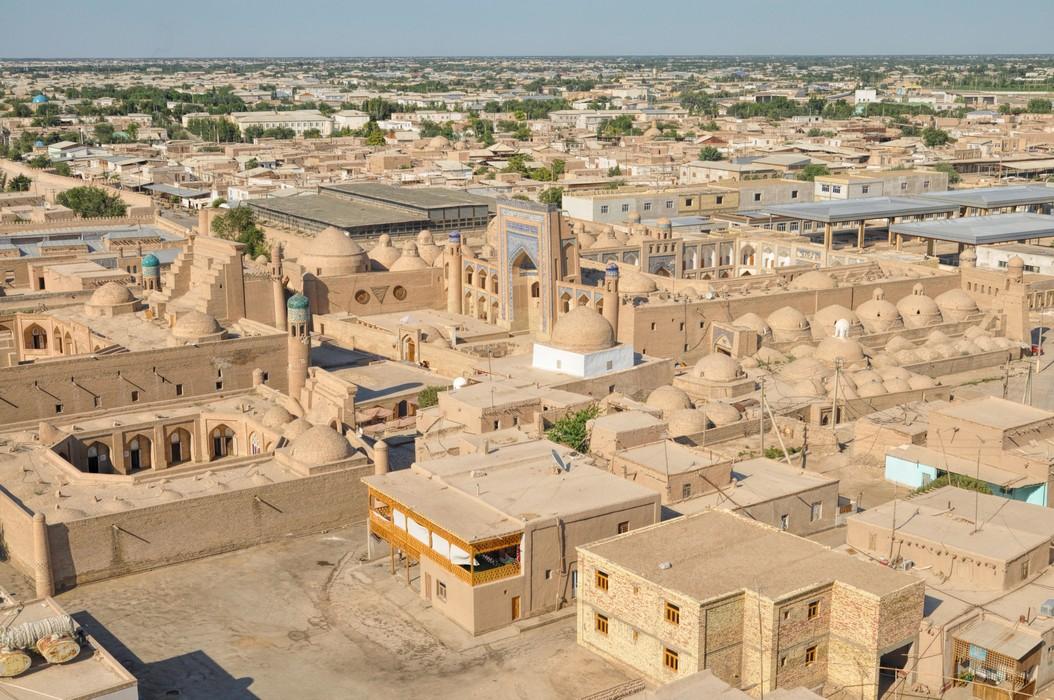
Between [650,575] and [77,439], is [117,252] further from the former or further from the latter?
[650,575]

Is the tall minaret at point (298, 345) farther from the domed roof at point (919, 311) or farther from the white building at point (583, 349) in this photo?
the domed roof at point (919, 311)

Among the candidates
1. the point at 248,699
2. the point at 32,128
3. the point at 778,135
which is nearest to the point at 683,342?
the point at 248,699

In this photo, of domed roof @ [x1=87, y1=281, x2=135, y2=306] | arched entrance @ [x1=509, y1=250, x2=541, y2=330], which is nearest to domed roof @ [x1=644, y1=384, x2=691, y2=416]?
arched entrance @ [x1=509, y1=250, x2=541, y2=330]

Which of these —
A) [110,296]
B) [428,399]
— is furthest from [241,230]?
[428,399]

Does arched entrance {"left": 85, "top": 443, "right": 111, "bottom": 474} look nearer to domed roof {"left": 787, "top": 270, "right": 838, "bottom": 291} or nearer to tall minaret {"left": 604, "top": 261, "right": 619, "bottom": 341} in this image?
tall minaret {"left": 604, "top": 261, "right": 619, "bottom": 341}

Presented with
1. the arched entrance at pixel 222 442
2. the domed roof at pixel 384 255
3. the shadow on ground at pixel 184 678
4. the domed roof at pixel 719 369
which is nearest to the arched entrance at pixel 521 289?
the domed roof at pixel 384 255

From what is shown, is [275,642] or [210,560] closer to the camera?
[275,642]
